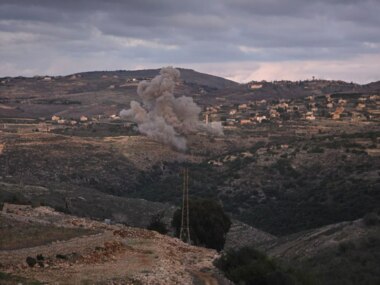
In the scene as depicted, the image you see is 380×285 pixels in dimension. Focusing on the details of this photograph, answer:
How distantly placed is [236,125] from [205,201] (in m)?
78.5

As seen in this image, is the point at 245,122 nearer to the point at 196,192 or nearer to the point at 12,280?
the point at 196,192

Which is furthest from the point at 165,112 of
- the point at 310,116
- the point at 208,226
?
the point at 310,116

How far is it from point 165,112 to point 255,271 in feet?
209

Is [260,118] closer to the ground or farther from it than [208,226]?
farther from it

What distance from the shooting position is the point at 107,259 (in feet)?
96.2

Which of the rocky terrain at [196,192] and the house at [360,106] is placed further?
the house at [360,106]

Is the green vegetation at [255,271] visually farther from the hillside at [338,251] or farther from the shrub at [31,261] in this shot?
the shrub at [31,261]

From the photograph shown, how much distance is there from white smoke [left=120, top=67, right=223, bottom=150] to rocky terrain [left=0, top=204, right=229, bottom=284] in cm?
5157

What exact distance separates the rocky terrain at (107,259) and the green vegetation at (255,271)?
2.10ft

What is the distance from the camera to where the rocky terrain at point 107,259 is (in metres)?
25.1

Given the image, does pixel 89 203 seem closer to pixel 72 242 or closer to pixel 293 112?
pixel 72 242

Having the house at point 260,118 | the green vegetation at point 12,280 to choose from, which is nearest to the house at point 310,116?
the house at point 260,118

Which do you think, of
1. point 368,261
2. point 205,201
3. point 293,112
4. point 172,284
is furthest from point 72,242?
point 293,112

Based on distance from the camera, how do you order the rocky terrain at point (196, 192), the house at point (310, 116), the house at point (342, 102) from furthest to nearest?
the house at point (342, 102) → the house at point (310, 116) → the rocky terrain at point (196, 192)
